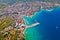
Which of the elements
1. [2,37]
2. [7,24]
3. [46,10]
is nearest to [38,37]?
[2,37]

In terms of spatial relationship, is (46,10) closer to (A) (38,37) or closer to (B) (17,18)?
(B) (17,18)

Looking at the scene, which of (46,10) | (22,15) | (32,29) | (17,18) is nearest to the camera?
(32,29)

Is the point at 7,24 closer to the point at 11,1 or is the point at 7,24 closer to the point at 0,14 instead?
the point at 0,14

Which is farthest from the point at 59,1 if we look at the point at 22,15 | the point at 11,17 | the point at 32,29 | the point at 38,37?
the point at 38,37

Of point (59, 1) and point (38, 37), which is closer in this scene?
point (38, 37)

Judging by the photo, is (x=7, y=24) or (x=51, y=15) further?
(x=51, y=15)

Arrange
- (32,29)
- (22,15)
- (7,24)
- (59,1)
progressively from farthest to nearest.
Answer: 1. (59,1)
2. (22,15)
3. (7,24)
4. (32,29)
